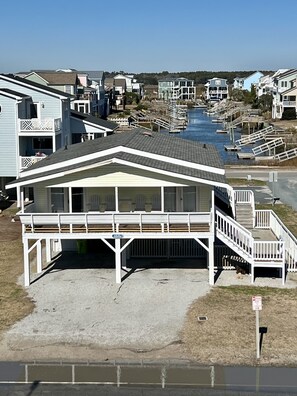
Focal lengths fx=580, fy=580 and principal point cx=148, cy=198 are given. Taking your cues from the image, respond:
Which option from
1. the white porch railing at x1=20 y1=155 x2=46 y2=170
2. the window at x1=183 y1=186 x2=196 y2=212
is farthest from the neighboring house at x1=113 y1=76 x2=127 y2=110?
the window at x1=183 y1=186 x2=196 y2=212

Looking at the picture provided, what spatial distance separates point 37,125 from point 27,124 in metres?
0.63

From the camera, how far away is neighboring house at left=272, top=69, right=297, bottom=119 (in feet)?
328

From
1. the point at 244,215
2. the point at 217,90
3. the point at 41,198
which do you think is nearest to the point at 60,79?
the point at 244,215

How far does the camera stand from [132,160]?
20.5 metres

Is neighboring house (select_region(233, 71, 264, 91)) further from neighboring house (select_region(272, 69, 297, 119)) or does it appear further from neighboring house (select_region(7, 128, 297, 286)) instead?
neighboring house (select_region(7, 128, 297, 286))

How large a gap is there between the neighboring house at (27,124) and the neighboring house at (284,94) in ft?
212

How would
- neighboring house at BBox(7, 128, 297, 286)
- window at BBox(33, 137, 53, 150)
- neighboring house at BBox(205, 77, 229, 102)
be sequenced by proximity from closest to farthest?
neighboring house at BBox(7, 128, 297, 286) → window at BBox(33, 137, 53, 150) → neighboring house at BBox(205, 77, 229, 102)

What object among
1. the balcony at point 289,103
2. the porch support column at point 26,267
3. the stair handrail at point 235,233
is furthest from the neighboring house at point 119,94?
the porch support column at point 26,267

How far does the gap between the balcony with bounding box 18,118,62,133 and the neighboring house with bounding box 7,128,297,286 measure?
49.3 feet

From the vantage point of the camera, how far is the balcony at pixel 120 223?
20.4 meters

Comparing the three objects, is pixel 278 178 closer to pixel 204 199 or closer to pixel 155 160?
pixel 204 199

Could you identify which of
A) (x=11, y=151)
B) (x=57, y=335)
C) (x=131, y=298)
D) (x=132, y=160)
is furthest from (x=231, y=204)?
(x=11, y=151)

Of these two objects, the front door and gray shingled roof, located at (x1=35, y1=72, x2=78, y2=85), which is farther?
gray shingled roof, located at (x1=35, y1=72, x2=78, y2=85)

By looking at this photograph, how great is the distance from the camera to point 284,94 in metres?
100
